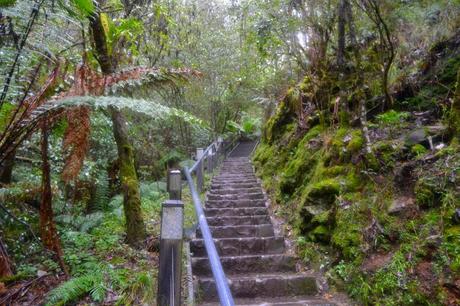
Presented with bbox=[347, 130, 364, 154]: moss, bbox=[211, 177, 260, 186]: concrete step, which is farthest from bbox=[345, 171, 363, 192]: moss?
bbox=[211, 177, 260, 186]: concrete step

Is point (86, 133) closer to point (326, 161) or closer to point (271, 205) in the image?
point (326, 161)

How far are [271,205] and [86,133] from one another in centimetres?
404

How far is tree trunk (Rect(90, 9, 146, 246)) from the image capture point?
4.77 metres

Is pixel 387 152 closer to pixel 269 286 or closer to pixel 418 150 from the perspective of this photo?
pixel 418 150

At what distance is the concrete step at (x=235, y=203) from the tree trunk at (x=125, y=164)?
7.92 ft

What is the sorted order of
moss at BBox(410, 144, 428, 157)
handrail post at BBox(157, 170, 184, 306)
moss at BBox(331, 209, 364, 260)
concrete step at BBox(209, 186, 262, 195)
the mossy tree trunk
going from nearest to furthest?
handrail post at BBox(157, 170, 184, 306) → moss at BBox(331, 209, 364, 260) → the mossy tree trunk → moss at BBox(410, 144, 428, 157) → concrete step at BBox(209, 186, 262, 195)

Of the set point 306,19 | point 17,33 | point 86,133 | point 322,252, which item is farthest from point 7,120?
point 306,19

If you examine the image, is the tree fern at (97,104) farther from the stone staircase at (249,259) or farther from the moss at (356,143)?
the moss at (356,143)

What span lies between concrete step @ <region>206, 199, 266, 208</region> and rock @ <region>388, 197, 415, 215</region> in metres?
3.22

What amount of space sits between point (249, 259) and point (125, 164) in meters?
2.04

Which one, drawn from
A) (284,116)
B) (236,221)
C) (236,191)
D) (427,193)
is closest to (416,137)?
(427,193)

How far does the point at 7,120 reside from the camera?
3662 mm

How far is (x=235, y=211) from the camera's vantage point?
261 inches

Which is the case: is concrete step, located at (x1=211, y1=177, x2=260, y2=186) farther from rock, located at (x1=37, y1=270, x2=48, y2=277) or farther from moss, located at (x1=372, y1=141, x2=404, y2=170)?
rock, located at (x1=37, y1=270, x2=48, y2=277)
